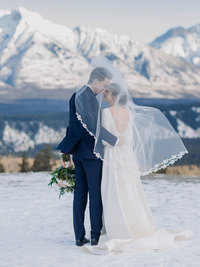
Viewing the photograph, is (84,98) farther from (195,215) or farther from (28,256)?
(195,215)

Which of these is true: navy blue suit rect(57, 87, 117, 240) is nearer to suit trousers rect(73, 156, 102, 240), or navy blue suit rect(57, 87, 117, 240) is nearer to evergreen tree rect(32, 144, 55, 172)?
suit trousers rect(73, 156, 102, 240)

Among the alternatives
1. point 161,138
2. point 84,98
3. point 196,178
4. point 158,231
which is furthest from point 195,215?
point 196,178

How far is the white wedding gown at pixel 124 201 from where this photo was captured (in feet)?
17.3

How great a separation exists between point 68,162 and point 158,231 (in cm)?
116

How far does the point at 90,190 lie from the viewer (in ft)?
17.3

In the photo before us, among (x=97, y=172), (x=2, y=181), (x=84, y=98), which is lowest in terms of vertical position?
(x=2, y=181)

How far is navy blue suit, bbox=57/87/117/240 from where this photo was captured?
5.18 meters

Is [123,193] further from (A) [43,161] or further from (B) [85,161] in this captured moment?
(A) [43,161]

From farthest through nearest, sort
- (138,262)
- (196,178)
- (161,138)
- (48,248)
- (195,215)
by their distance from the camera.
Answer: (196,178)
(195,215)
(161,138)
(48,248)
(138,262)

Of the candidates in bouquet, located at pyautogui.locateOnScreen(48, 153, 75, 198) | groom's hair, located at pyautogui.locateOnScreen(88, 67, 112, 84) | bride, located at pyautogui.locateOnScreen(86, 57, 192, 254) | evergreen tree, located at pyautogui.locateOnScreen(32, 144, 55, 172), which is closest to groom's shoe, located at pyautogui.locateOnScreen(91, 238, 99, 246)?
bride, located at pyautogui.locateOnScreen(86, 57, 192, 254)

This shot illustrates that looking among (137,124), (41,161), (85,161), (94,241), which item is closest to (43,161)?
(41,161)

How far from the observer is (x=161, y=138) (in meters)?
6.46

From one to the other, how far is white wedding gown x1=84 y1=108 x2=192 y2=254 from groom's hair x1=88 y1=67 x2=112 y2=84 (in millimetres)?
312

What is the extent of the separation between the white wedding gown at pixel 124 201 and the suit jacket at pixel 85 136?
120mm
